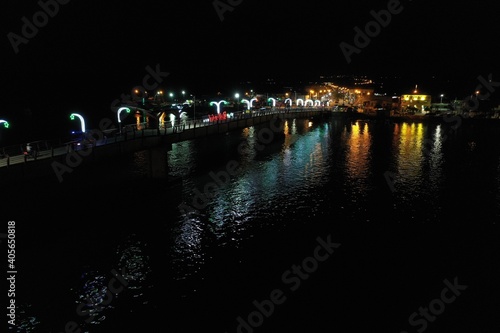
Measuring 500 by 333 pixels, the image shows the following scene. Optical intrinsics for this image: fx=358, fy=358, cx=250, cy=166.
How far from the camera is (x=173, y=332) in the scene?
17.0 metres

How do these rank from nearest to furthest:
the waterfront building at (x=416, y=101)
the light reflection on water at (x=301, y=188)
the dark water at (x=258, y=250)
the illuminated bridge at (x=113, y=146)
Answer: the dark water at (x=258, y=250) → the illuminated bridge at (x=113, y=146) → the light reflection on water at (x=301, y=188) → the waterfront building at (x=416, y=101)

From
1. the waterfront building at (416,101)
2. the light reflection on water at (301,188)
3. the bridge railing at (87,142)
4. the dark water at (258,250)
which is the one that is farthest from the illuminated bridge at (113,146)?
the waterfront building at (416,101)

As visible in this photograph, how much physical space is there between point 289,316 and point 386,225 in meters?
14.1

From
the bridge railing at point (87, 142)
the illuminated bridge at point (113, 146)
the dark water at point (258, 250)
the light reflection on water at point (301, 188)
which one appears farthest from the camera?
the light reflection on water at point (301, 188)

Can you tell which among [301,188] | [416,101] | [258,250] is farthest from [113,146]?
[416,101]

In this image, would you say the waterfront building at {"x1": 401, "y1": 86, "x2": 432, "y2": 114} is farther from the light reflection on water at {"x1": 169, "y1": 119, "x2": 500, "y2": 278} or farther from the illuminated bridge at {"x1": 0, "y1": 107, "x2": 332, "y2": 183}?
the illuminated bridge at {"x1": 0, "y1": 107, "x2": 332, "y2": 183}

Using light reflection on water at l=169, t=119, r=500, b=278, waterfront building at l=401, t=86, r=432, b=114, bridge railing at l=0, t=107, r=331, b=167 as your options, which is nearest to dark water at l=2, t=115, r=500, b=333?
light reflection on water at l=169, t=119, r=500, b=278

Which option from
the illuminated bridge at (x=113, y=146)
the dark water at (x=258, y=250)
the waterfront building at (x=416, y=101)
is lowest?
the dark water at (x=258, y=250)

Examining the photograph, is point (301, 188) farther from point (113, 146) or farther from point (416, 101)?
point (416, 101)

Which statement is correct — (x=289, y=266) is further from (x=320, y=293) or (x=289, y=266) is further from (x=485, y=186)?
(x=485, y=186)

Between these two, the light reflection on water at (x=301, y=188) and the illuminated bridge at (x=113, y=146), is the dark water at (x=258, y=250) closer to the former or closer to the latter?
the light reflection on water at (x=301, y=188)

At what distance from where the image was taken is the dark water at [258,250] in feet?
59.4

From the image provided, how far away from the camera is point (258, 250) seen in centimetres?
2447

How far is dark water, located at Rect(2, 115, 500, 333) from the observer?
18.1 meters
